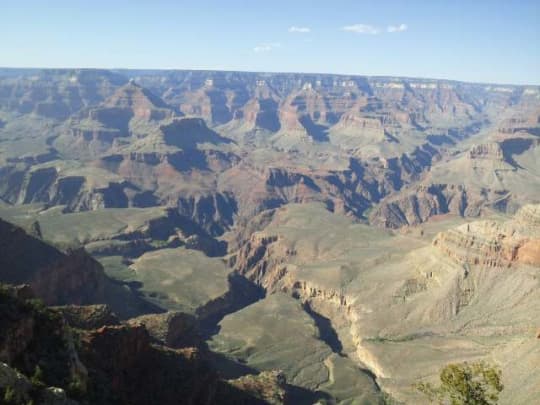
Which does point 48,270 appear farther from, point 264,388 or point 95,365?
point 95,365

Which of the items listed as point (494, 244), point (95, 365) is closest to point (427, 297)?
point (494, 244)

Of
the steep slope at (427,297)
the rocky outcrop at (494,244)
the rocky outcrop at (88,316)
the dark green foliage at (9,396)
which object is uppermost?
the dark green foliage at (9,396)

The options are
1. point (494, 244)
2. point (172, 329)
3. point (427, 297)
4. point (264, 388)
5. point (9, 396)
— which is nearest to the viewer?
point (9, 396)

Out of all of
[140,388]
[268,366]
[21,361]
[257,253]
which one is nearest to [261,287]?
[257,253]

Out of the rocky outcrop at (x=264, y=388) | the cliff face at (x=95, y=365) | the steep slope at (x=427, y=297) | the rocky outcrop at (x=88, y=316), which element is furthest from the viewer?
the steep slope at (x=427, y=297)

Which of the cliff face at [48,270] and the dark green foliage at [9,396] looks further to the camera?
the cliff face at [48,270]

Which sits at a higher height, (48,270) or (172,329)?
(48,270)

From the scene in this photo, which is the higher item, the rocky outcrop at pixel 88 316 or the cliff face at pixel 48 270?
the rocky outcrop at pixel 88 316

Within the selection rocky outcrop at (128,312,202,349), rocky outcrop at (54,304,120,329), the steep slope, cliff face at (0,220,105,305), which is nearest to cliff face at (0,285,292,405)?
rocky outcrop at (54,304,120,329)

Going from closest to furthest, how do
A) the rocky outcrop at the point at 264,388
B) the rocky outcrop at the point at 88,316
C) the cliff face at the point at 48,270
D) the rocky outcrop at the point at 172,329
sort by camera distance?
the rocky outcrop at the point at 88,316 → the rocky outcrop at the point at 264,388 → the rocky outcrop at the point at 172,329 → the cliff face at the point at 48,270

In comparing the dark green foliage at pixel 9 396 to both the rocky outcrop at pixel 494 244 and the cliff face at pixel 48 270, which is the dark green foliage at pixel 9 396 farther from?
the rocky outcrop at pixel 494 244

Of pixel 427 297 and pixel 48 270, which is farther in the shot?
pixel 427 297

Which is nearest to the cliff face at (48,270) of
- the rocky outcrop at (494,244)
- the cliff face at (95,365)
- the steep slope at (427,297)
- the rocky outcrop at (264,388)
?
the steep slope at (427,297)
